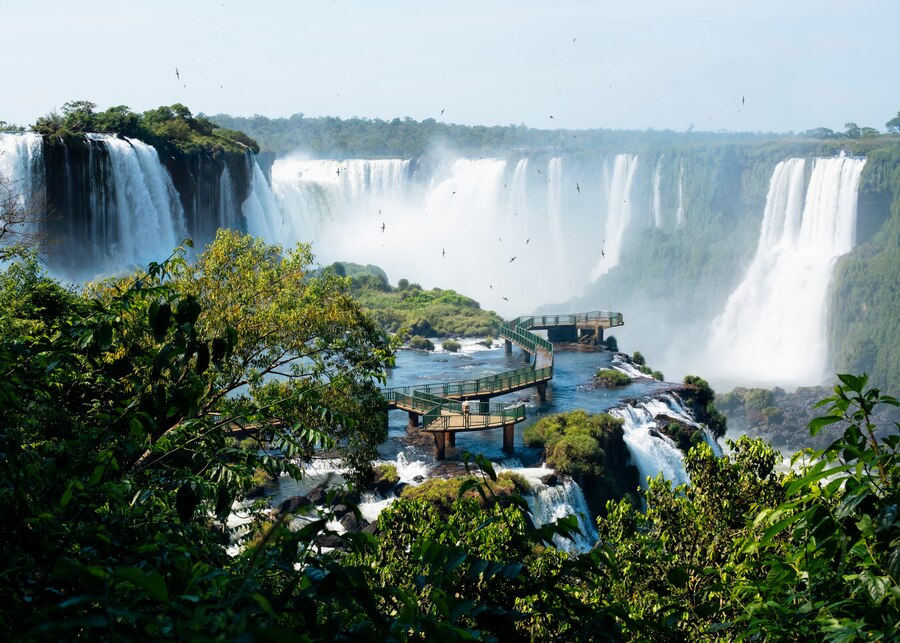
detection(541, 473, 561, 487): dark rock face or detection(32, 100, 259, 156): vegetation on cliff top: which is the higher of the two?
detection(32, 100, 259, 156): vegetation on cliff top

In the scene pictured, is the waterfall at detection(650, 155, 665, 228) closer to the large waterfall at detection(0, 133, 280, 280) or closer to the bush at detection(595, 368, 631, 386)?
the large waterfall at detection(0, 133, 280, 280)

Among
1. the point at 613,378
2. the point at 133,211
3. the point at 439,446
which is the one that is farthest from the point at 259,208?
the point at 439,446

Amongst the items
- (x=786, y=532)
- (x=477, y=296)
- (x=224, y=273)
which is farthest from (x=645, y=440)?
(x=477, y=296)

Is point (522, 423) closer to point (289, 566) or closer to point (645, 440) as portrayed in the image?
point (645, 440)

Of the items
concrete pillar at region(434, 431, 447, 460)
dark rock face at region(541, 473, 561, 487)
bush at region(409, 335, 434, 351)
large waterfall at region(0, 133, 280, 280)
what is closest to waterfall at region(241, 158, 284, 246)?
large waterfall at region(0, 133, 280, 280)

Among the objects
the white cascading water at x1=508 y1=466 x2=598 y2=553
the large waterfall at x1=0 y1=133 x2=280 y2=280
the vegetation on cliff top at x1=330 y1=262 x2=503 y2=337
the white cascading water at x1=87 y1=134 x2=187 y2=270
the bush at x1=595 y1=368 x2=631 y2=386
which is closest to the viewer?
the white cascading water at x1=508 y1=466 x2=598 y2=553

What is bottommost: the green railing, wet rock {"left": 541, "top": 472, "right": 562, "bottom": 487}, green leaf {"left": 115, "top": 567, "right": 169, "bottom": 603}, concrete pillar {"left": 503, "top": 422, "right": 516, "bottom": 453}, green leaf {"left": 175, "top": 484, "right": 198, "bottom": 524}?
wet rock {"left": 541, "top": 472, "right": 562, "bottom": 487}

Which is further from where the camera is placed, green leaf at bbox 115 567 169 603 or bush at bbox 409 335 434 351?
bush at bbox 409 335 434 351
